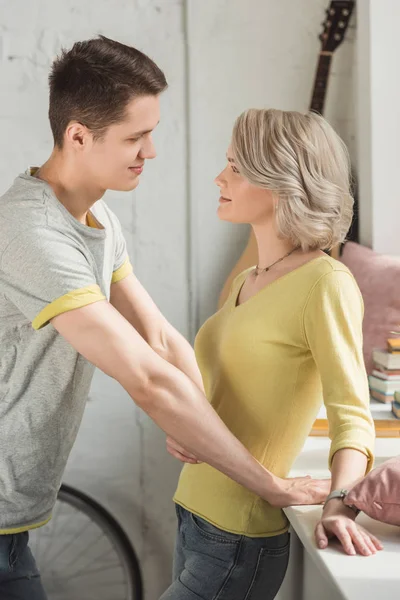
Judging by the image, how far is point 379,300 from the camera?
2.58 m

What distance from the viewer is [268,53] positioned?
2.97 m


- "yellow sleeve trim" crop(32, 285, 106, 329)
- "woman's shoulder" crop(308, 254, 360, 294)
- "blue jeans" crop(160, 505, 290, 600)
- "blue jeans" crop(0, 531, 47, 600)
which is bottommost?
"blue jeans" crop(0, 531, 47, 600)

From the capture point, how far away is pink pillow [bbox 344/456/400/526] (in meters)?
1.35

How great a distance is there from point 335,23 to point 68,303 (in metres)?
1.83

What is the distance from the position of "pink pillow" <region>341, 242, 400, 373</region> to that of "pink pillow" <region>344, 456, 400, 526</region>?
1.20 meters

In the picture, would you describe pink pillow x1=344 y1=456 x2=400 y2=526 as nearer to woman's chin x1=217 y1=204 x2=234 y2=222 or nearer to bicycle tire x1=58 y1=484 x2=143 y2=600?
woman's chin x1=217 y1=204 x2=234 y2=222

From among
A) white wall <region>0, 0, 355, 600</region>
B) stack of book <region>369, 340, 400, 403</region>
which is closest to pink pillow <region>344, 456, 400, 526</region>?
stack of book <region>369, 340, 400, 403</region>

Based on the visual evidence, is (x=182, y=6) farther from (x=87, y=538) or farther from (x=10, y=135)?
(x=87, y=538)

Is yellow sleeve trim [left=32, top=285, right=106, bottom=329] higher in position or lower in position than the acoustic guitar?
lower

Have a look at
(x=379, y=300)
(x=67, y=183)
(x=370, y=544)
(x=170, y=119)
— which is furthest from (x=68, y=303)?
(x=170, y=119)

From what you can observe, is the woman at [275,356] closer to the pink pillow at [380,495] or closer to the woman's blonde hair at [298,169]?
the woman's blonde hair at [298,169]

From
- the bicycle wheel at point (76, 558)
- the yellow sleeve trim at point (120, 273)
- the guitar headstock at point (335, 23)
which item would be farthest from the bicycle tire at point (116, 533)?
the guitar headstock at point (335, 23)

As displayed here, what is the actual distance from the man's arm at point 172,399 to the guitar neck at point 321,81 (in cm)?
164

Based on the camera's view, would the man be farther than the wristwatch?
Yes
